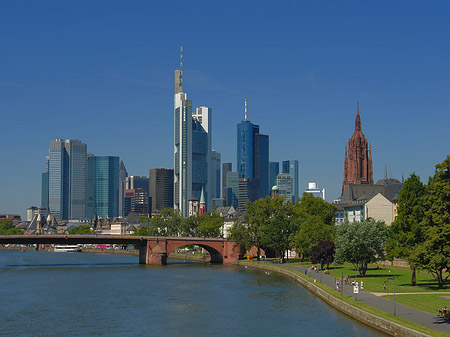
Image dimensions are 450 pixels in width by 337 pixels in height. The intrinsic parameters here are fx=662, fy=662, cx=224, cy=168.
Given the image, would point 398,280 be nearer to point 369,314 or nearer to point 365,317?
point 365,317

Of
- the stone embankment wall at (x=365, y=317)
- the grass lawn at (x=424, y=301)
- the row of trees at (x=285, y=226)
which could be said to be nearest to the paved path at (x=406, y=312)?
the grass lawn at (x=424, y=301)

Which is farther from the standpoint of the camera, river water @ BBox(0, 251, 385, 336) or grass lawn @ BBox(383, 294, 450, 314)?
river water @ BBox(0, 251, 385, 336)

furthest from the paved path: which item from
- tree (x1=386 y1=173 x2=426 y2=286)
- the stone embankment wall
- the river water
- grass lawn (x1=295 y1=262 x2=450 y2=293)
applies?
tree (x1=386 y1=173 x2=426 y2=286)

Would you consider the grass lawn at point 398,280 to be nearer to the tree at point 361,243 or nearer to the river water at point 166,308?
the tree at point 361,243

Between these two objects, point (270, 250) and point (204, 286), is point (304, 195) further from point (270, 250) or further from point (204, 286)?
point (204, 286)

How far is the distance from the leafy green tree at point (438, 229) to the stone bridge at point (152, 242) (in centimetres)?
9205

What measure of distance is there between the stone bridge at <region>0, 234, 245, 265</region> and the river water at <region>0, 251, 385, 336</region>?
38.6m

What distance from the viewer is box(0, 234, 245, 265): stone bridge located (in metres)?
152

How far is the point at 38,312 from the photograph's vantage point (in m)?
71.7

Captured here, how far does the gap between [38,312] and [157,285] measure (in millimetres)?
29982

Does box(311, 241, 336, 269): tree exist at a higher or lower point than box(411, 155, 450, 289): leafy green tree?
lower

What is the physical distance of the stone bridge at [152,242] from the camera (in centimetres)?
15238

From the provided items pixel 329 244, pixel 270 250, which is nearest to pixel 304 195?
pixel 270 250

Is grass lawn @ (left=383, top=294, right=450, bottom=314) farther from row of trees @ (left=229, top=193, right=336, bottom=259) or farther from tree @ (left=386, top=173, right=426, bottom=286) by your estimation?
row of trees @ (left=229, top=193, right=336, bottom=259)
